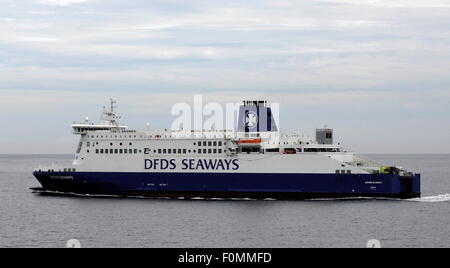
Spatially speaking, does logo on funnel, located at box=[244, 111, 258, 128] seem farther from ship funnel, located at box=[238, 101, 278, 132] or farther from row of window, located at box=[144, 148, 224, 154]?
row of window, located at box=[144, 148, 224, 154]

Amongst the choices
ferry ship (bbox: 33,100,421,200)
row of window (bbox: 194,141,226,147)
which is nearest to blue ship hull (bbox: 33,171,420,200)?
ferry ship (bbox: 33,100,421,200)

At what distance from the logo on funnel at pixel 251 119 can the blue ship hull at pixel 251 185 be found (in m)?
4.67

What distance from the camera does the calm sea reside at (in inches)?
1302

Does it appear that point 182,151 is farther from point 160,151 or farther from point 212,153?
point 212,153

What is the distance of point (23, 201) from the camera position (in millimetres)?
51750

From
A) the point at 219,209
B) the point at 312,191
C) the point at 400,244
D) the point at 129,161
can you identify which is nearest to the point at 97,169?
the point at 129,161

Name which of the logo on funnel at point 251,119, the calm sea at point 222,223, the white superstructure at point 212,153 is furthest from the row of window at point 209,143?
the calm sea at point 222,223

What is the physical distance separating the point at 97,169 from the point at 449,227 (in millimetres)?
25935

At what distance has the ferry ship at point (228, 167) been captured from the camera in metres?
47.6

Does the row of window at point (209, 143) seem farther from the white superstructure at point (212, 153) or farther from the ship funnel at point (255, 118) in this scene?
the ship funnel at point (255, 118)

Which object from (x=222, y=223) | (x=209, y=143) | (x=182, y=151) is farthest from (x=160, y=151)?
(x=222, y=223)

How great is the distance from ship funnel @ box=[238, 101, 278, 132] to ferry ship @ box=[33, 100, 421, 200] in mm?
76
